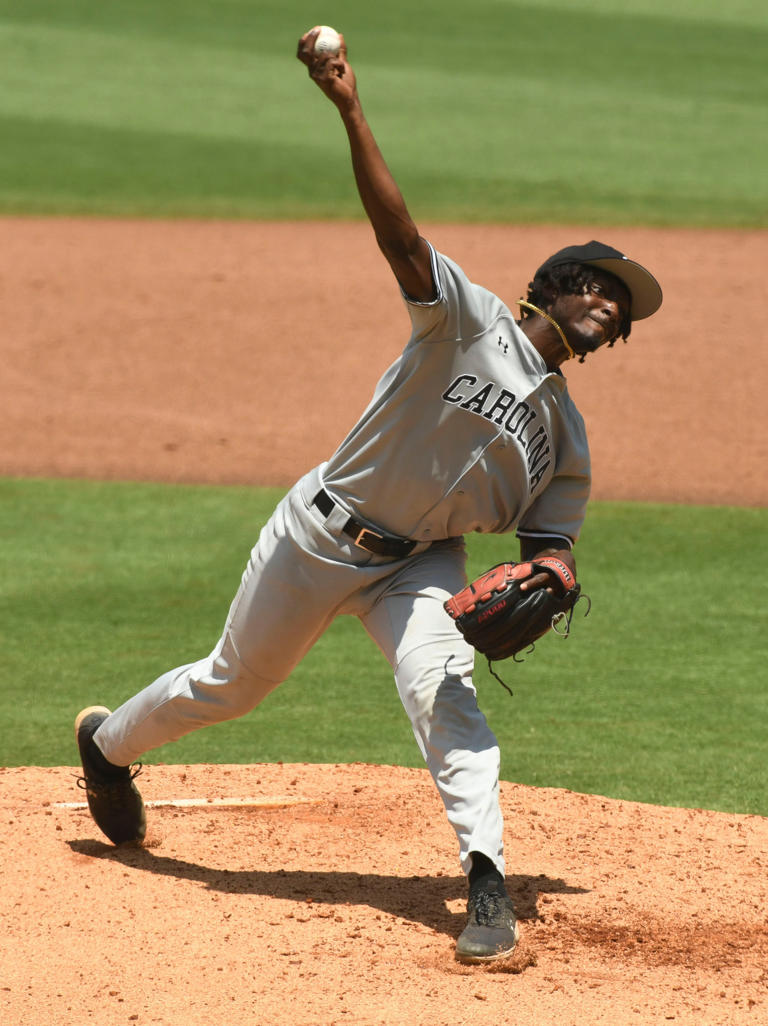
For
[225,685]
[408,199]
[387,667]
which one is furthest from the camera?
[408,199]

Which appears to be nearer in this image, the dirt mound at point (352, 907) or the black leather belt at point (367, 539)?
the dirt mound at point (352, 907)

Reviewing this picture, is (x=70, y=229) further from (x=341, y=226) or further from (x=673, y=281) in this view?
(x=673, y=281)

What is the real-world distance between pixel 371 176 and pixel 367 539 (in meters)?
0.95

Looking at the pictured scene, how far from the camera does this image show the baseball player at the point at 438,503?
3.85 m

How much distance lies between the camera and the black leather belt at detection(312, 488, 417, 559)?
4082 mm

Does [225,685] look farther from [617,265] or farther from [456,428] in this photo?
[617,265]

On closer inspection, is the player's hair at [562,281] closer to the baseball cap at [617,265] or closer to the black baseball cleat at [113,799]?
the baseball cap at [617,265]

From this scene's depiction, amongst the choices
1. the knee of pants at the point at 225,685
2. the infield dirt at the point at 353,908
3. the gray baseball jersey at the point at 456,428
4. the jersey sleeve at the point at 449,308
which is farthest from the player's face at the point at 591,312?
the infield dirt at the point at 353,908

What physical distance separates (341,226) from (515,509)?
1215 centimetres

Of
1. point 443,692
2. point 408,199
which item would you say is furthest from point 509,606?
point 408,199

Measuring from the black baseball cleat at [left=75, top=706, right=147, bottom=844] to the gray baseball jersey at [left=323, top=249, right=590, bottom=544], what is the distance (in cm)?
112

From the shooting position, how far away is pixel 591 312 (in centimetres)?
411

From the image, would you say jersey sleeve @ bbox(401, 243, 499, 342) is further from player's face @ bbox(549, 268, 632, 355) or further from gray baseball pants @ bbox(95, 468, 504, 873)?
gray baseball pants @ bbox(95, 468, 504, 873)

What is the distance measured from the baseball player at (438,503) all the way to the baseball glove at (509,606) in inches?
1.8
